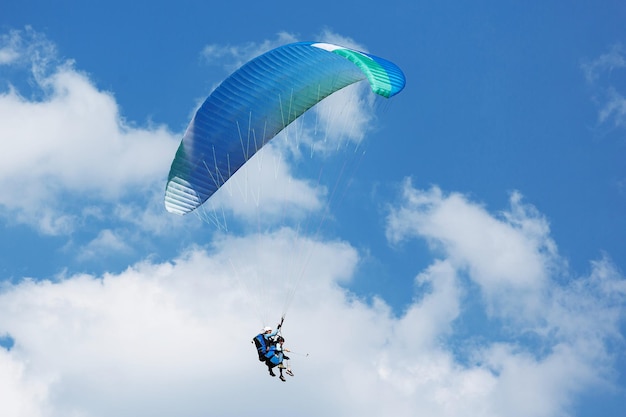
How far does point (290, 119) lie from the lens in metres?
35.5

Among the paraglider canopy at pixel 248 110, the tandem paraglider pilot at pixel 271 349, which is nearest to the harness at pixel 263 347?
the tandem paraglider pilot at pixel 271 349

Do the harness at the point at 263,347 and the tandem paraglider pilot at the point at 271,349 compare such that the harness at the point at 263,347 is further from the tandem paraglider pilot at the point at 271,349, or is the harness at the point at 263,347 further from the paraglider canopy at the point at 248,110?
the paraglider canopy at the point at 248,110

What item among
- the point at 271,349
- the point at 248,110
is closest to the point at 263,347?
the point at 271,349

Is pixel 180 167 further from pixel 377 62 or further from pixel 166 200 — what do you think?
pixel 377 62

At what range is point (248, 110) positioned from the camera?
34625 millimetres

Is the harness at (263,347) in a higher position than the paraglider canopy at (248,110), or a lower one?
lower

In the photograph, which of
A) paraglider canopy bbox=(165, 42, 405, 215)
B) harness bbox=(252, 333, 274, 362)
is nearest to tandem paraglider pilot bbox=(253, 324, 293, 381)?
harness bbox=(252, 333, 274, 362)

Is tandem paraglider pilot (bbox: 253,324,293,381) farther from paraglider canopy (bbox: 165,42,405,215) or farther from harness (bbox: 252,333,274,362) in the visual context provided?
paraglider canopy (bbox: 165,42,405,215)

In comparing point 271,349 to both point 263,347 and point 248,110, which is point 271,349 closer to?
point 263,347

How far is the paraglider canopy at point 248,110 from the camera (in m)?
33.8

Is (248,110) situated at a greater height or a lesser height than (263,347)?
greater

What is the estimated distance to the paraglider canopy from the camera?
33750 millimetres

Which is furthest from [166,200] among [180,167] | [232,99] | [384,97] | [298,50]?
[384,97]

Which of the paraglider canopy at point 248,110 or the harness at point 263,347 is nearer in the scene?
the harness at point 263,347
